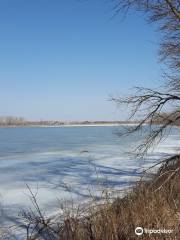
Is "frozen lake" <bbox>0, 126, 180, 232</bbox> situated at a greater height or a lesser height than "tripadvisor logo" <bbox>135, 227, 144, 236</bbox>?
lesser

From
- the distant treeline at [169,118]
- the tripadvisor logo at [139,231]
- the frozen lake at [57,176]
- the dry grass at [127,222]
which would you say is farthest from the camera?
the frozen lake at [57,176]

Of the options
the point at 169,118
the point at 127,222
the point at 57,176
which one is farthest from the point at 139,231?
the point at 57,176

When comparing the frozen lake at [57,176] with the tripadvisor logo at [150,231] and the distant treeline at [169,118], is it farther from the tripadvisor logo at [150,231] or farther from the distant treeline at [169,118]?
the tripadvisor logo at [150,231]

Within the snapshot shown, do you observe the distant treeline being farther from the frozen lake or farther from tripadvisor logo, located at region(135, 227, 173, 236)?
tripadvisor logo, located at region(135, 227, 173, 236)

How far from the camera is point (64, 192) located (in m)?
9.34

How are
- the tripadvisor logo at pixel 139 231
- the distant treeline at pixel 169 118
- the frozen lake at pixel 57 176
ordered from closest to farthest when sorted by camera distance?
the tripadvisor logo at pixel 139 231, the distant treeline at pixel 169 118, the frozen lake at pixel 57 176

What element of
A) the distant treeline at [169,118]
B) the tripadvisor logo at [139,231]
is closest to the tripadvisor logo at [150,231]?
the tripadvisor logo at [139,231]

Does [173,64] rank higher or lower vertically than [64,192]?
higher

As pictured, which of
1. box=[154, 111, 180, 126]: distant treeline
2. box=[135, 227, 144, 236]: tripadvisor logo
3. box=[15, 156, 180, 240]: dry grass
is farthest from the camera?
box=[154, 111, 180, 126]: distant treeline

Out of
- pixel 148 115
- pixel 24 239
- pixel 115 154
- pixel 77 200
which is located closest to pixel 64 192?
pixel 77 200

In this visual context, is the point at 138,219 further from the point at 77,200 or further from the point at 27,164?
the point at 27,164

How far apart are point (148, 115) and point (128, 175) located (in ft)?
16.5

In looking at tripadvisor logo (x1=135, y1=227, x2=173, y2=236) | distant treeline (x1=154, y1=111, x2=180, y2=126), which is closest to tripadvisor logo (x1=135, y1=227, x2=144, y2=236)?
tripadvisor logo (x1=135, y1=227, x2=173, y2=236)

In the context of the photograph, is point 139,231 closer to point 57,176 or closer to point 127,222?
point 127,222
